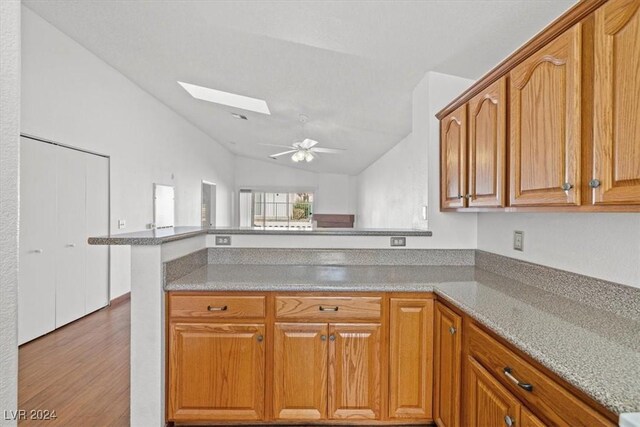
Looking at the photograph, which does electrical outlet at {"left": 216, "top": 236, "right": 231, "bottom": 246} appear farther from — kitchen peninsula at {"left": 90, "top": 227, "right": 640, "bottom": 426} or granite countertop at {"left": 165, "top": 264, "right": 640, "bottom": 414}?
kitchen peninsula at {"left": 90, "top": 227, "right": 640, "bottom": 426}

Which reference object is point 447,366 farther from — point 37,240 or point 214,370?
point 37,240

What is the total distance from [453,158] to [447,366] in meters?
1.28

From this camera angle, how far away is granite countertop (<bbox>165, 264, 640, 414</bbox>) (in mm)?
950

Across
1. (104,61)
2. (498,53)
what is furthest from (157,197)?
(498,53)

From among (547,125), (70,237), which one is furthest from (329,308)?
(70,237)

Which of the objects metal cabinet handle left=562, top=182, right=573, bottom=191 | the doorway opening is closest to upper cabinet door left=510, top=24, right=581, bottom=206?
metal cabinet handle left=562, top=182, right=573, bottom=191

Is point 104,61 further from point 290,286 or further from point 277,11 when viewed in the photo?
point 290,286

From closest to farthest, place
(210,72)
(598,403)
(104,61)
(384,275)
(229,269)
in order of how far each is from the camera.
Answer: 1. (598,403)
2. (384,275)
3. (229,269)
4. (210,72)
5. (104,61)

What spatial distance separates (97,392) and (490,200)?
279cm

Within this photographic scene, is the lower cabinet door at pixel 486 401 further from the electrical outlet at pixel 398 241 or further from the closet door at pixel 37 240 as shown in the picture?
the closet door at pixel 37 240

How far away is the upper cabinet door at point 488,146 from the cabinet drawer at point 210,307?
54.9 inches

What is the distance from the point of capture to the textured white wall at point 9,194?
0.61m

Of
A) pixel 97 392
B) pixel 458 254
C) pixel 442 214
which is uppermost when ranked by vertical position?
pixel 442 214

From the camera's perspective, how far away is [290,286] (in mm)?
1923
